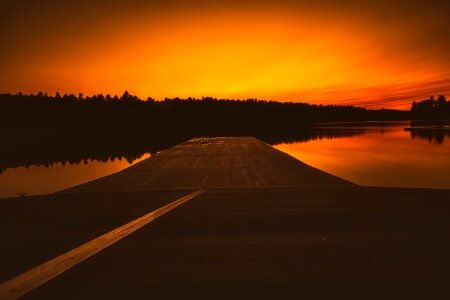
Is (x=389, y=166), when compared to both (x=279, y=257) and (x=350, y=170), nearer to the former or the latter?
(x=350, y=170)

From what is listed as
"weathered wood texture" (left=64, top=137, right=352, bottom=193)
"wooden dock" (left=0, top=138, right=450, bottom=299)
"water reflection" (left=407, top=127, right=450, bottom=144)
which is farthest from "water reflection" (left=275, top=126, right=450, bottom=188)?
"wooden dock" (left=0, top=138, right=450, bottom=299)

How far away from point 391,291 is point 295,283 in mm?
912

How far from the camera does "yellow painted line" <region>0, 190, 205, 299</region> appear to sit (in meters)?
3.51

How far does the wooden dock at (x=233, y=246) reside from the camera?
356cm

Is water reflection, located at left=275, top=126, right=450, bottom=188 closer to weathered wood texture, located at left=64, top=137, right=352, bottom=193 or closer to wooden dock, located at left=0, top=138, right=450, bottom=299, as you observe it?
weathered wood texture, located at left=64, top=137, right=352, bottom=193

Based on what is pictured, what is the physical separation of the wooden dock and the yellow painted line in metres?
0.02

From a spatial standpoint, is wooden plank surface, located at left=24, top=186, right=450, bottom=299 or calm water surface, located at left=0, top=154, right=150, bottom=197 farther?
calm water surface, located at left=0, top=154, right=150, bottom=197

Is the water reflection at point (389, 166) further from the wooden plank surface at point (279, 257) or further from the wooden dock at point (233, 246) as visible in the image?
the wooden plank surface at point (279, 257)

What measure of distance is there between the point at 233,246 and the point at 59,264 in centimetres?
211

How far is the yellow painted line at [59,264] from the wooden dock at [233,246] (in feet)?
0.05

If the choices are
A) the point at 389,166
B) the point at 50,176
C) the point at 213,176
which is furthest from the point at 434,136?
the point at 50,176

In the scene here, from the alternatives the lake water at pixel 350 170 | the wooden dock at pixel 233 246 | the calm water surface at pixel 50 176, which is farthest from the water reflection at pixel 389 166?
the calm water surface at pixel 50 176

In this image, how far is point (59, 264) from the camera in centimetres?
409

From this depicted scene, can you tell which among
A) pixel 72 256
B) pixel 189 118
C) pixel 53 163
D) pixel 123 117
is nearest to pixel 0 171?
pixel 53 163
